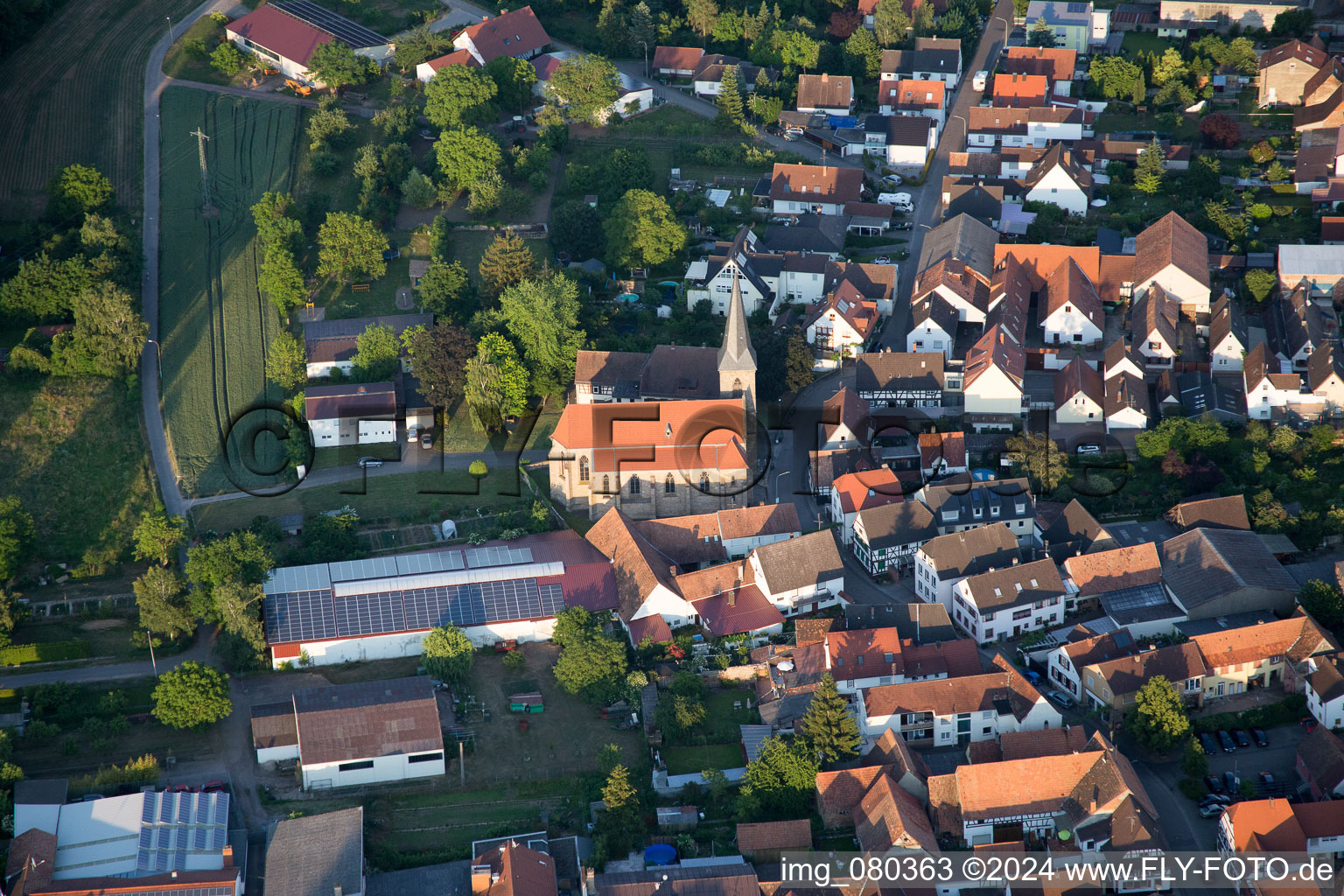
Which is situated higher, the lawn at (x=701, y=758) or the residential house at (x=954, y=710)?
the residential house at (x=954, y=710)

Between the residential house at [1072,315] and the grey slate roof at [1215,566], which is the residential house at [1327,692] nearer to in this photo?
the grey slate roof at [1215,566]


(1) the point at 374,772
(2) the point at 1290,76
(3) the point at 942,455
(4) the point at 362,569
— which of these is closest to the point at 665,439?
(3) the point at 942,455

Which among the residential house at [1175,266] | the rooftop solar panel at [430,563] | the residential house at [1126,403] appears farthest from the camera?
the residential house at [1175,266]

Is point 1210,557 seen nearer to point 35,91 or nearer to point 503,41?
point 503,41

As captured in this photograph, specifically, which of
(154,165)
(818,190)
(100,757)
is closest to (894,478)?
(818,190)

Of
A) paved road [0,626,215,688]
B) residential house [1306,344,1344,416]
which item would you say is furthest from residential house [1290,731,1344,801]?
paved road [0,626,215,688]

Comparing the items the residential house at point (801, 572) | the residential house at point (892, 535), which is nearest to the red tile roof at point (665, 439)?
the residential house at point (801, 572)

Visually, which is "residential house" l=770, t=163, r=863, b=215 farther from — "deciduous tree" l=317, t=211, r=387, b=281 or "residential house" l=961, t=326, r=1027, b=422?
Answer: "deciduous tree" l=317, t=211, r=387, b=281
